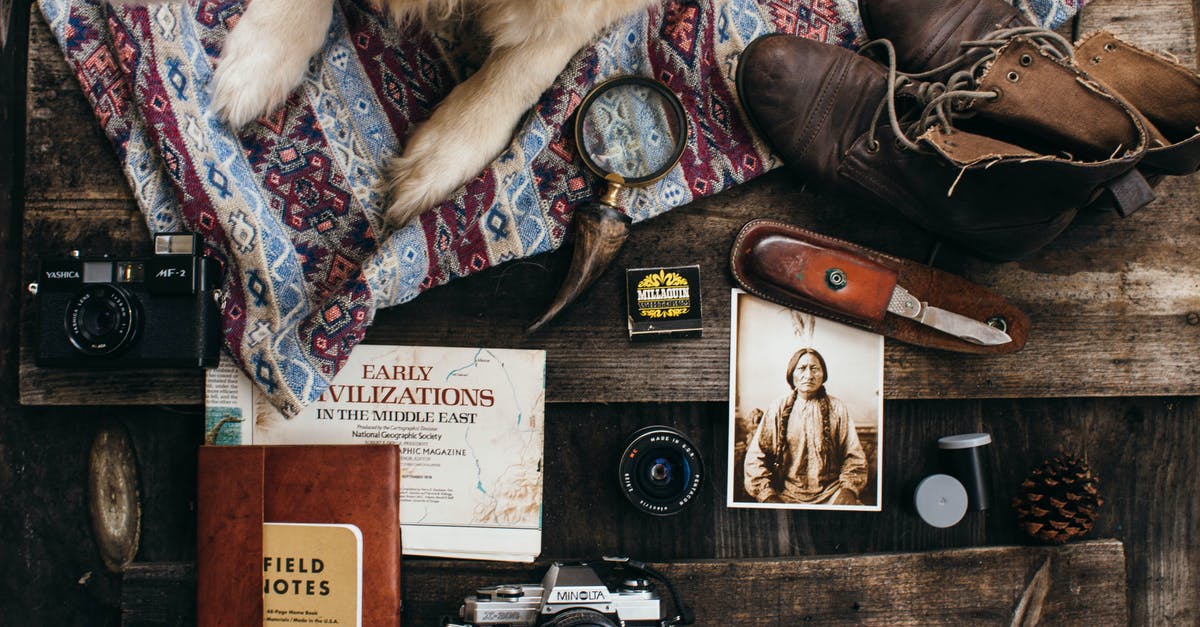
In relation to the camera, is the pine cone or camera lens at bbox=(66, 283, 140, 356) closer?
camera lens at bbox=(66, 283, 140, 356)

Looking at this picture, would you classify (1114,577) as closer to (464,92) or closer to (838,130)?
(838,130)

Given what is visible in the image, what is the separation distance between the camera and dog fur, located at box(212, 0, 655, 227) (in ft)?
3.21

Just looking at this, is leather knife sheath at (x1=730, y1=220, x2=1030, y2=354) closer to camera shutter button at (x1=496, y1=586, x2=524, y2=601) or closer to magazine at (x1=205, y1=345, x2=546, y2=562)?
magazine at (x1=205, y1=345, x2=546, y2=562)

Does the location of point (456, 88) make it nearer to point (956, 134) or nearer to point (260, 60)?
point (260, 60)

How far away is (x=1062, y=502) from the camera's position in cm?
110

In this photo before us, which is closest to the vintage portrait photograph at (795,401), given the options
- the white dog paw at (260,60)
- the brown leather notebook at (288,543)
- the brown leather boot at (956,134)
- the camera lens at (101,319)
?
the brown leather boot at (956,134)

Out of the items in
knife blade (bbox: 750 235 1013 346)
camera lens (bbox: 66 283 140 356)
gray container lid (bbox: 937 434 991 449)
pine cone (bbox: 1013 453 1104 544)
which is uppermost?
knife blade (bbox: 750 235 1013 346)

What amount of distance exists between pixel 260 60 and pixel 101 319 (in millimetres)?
387

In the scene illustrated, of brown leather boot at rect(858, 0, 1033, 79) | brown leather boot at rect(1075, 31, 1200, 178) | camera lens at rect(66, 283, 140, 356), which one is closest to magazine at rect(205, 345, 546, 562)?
camera lens at rect(66, 283, 140, 356)

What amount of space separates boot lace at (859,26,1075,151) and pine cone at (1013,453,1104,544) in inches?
20.4

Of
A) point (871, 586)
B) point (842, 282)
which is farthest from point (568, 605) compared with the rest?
point (842, 282)

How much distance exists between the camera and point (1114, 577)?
1142 millimetres

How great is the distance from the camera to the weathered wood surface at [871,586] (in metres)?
1.08

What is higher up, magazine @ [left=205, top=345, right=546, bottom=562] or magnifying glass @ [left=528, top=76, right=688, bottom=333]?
magnifying glass @ [left=528, top=76, right=688, bottom=333]
